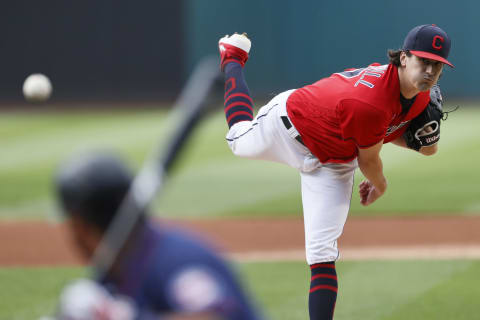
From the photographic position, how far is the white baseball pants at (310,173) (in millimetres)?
4305

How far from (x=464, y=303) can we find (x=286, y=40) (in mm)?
16381

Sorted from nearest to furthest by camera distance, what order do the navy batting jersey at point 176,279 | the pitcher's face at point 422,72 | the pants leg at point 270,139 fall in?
1. the navy batting jersey at point 176,279
2. the pitcher's face at point 422,72
3. the pants leg at point 270,139

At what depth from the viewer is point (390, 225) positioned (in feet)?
28.3

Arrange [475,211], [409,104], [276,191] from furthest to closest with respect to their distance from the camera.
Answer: [276,191], [475,211], [409,104]

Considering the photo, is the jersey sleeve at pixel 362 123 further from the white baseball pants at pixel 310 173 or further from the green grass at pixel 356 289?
the green grass at pixel 356 289

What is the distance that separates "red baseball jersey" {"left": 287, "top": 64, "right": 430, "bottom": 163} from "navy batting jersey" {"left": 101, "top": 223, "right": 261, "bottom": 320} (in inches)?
81.6

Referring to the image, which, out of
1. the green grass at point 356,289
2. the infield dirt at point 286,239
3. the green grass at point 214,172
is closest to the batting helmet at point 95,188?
the green grass at point 356,289

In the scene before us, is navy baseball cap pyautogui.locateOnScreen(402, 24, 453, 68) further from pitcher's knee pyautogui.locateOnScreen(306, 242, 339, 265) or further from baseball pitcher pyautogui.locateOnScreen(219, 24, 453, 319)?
pitcher's knee pyautogui.locateOnScreen(306, 242, 339, 265)

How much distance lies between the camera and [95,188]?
2.06 m

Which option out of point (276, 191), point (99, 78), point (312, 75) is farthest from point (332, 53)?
point (276, 191)

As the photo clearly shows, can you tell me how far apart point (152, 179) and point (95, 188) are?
160mm

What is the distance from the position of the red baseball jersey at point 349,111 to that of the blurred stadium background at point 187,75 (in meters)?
5.56

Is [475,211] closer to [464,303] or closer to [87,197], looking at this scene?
[464,303]

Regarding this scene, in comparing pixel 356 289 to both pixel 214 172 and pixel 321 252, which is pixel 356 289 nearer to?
pixel 321 252
